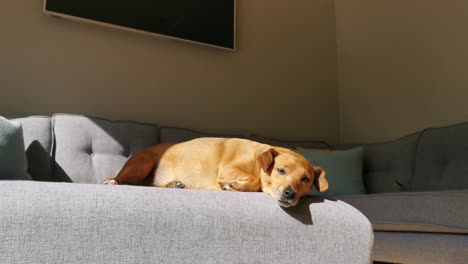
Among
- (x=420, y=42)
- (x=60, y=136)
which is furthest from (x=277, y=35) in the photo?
(x=60, y=136)

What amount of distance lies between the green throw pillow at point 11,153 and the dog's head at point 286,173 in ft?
2.29

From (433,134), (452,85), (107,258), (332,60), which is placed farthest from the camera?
(332,60)

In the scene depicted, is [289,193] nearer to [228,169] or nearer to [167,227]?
[167,227]

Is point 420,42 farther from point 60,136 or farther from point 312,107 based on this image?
point 60,136

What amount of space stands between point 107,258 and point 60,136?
1.48 meters

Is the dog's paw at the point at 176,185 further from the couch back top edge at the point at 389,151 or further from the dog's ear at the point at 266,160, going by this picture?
the couch back top edge at the point at 389,151

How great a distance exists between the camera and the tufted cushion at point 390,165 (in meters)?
2.74

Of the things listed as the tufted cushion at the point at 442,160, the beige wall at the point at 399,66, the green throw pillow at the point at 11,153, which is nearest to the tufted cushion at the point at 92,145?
the green throw pillow at the point at 11,153

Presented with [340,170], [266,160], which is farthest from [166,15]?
[266,160]

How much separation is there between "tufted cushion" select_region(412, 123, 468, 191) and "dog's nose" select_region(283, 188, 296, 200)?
60.9 inches

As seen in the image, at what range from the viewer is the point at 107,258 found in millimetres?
923

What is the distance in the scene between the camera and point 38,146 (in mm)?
2129

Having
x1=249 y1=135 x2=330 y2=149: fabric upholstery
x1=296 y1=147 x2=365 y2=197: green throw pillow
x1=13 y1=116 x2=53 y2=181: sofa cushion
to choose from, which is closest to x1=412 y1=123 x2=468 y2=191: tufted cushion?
x1=296 y1=147 x2=365 y2=197: green throw pillow

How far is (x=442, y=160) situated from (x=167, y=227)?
2.09 metres
